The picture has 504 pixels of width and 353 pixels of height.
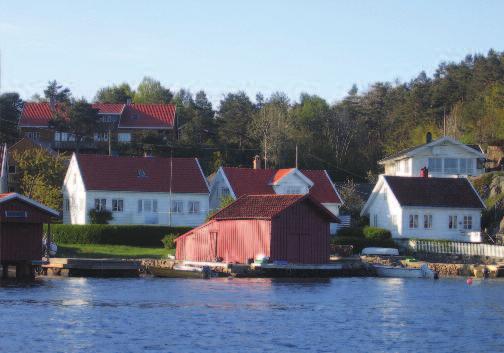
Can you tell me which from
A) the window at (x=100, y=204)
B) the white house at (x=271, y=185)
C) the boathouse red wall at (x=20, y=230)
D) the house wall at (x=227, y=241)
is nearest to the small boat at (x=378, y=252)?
the white house at (x=271, y=185)

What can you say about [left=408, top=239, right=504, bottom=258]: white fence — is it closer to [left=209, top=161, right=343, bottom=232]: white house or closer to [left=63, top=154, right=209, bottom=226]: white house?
[left=209, top=161, right=343, bottom=232]: white house

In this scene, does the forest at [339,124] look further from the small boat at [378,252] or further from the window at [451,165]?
the small boat at [378,252]

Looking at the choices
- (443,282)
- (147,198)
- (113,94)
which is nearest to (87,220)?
(147,198)

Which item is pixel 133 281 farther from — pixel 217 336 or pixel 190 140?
pixel 190 140

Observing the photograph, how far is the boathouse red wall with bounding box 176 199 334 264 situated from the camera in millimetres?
68500

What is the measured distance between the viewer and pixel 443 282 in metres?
68.4

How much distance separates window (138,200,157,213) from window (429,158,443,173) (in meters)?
26.1

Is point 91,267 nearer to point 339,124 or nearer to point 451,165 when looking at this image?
point 451,165

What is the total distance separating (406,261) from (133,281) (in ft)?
66.0

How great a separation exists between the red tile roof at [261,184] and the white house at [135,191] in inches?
104

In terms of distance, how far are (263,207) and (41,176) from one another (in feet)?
95.4

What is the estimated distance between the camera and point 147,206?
8706 centimetres

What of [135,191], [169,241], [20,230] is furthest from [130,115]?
[20,230]

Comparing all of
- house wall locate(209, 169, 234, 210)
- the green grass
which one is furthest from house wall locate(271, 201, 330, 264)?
house wall locate(209, 169, 234, 210)
